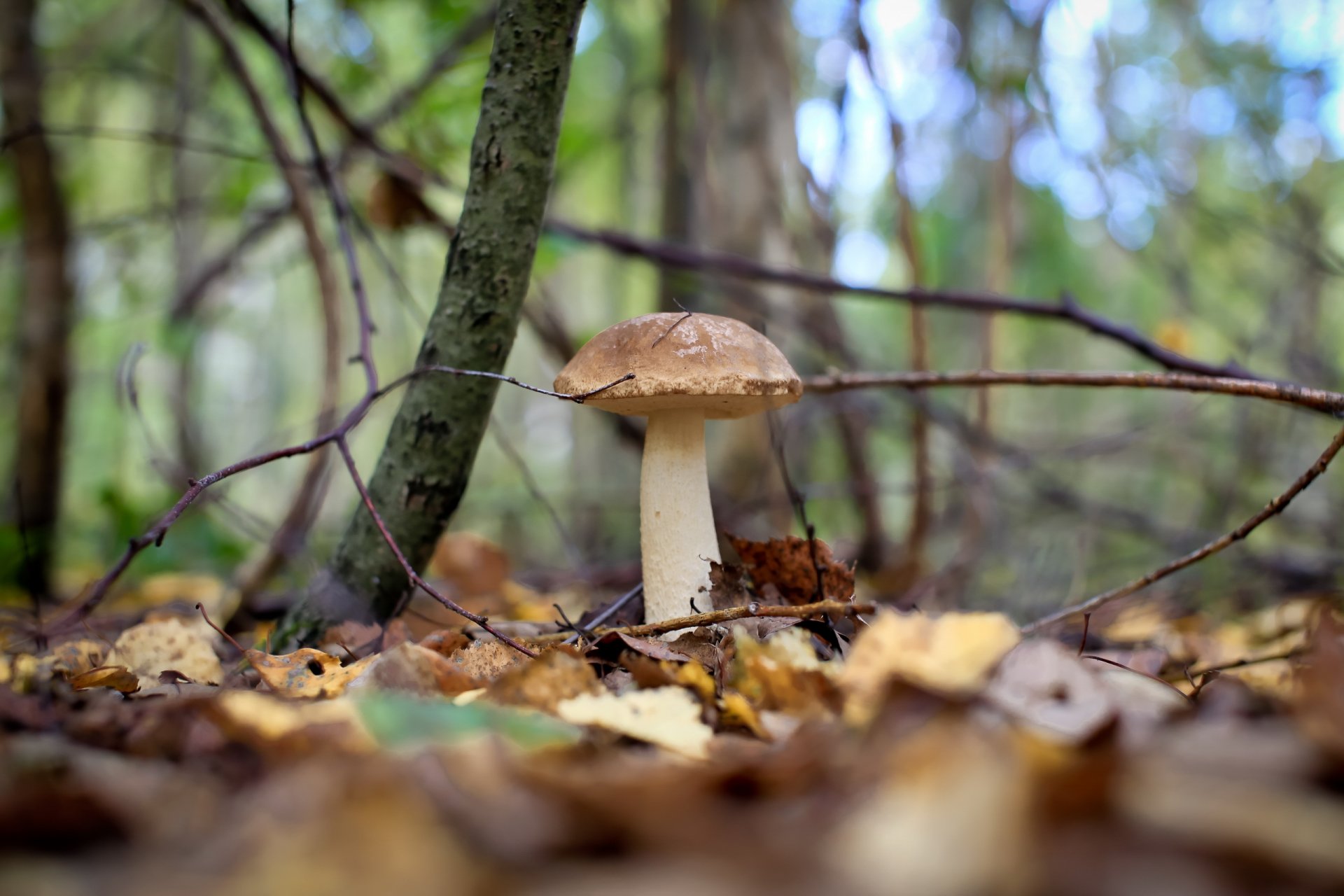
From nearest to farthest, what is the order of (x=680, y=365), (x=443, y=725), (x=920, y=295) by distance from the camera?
(x=443, y=725), (x=680, y=365), (x=920, y=295)

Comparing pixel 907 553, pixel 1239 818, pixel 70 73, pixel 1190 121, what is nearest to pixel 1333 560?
pixel 907 553

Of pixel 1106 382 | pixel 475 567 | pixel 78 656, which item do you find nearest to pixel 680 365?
pixel 1106 382

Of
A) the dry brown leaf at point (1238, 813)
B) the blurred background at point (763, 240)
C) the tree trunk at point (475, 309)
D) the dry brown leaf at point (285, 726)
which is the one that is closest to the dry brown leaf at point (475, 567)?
the blurred background at point (763, 240)

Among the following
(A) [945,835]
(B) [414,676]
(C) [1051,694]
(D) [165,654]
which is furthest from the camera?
(D) [165,654]

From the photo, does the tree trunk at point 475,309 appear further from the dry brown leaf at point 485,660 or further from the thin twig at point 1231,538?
the thin twig at point 1231,538

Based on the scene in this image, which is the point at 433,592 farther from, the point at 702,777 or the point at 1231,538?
the point at 1231,538

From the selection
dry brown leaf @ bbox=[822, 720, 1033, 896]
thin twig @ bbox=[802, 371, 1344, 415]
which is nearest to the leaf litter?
dry brown leaf @ bbox=[822, 720, 1033, 896]

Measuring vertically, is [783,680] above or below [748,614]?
below

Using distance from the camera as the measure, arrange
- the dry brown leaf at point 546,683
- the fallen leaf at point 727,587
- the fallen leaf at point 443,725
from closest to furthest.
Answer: the fallen leaf at point 443,725 → the dry brown leaf at point 546,683 → the fallen leaf at point 727,587
